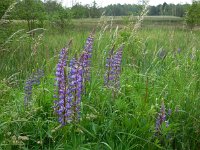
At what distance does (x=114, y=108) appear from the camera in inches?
125

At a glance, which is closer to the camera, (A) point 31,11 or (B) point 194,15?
(A) point 31,11

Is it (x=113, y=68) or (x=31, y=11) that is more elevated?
(x=31, y=11)

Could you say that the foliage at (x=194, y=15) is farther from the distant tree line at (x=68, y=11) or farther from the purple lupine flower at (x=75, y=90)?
the purple lupine flower at (x=75, y=90)

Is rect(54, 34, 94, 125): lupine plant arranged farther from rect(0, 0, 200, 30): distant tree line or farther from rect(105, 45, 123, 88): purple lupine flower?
rect(0, 0, 200, 30): distant tree line

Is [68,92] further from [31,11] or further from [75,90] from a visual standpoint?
[31,11]

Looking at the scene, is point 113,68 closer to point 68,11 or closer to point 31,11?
point 31,11

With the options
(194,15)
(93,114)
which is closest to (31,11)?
(194,15)

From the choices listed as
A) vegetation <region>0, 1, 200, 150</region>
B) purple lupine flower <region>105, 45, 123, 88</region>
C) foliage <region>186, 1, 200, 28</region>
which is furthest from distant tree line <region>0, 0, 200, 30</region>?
vegetation <region>0, 1, 200, 150</region>

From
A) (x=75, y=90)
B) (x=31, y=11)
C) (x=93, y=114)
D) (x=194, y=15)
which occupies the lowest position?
(x=93, y=114)

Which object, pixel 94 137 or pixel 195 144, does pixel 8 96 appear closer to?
pixel 94 137

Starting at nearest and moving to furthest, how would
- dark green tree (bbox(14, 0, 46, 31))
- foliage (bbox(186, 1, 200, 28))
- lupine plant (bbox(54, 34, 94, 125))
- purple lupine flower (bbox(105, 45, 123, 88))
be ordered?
lupine plant (bbox(54, 34, 94, 125)), purple lupine flower (bbox(105, 45, 123, 88)), dark green tree (bbox(14, 0, 46, 31)), foliage (bbox(186, 1, 200, 28))

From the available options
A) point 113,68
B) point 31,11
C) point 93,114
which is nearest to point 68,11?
point 31,11

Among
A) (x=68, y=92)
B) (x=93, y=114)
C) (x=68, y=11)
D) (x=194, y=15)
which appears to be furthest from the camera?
(x=194, y=15)

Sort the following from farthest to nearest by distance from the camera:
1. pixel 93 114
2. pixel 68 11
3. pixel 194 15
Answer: pixel 194 15 → pixel 68 11 → pixel 93 114
